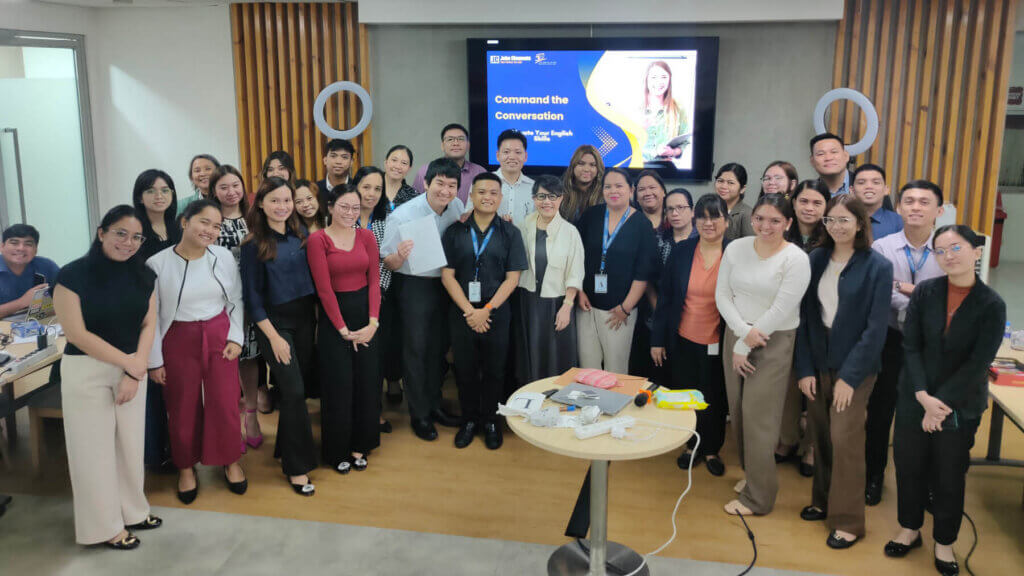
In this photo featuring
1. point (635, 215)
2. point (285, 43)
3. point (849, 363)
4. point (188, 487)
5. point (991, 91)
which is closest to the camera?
point (849, 363)

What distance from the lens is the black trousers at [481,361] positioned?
452cm

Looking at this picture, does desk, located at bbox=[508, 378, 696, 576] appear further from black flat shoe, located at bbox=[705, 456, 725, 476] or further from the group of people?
black flat shoe, located at bbox=[705, 456, 725, 476]

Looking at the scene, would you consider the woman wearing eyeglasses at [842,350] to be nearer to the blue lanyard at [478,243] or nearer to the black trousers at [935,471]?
the black trousers at [935,471]

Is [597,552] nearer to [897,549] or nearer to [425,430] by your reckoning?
[897,549]

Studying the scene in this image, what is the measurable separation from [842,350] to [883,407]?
68cm

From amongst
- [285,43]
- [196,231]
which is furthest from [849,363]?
[285,43]

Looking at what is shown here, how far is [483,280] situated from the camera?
4.43 metres

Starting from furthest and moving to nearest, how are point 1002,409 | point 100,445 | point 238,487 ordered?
point 238,487 → point 1002,409 → point 100,445

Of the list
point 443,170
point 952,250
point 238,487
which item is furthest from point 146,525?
point 952,250

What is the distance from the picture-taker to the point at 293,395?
4031 millimetres

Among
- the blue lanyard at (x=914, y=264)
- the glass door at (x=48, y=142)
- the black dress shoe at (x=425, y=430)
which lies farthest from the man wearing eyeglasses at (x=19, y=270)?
the blue lanyard at (x=914, y=264)

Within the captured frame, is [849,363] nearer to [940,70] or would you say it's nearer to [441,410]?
[441,410]

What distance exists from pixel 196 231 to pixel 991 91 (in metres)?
6.25

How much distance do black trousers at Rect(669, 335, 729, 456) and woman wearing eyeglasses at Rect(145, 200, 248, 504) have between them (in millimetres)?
2344
